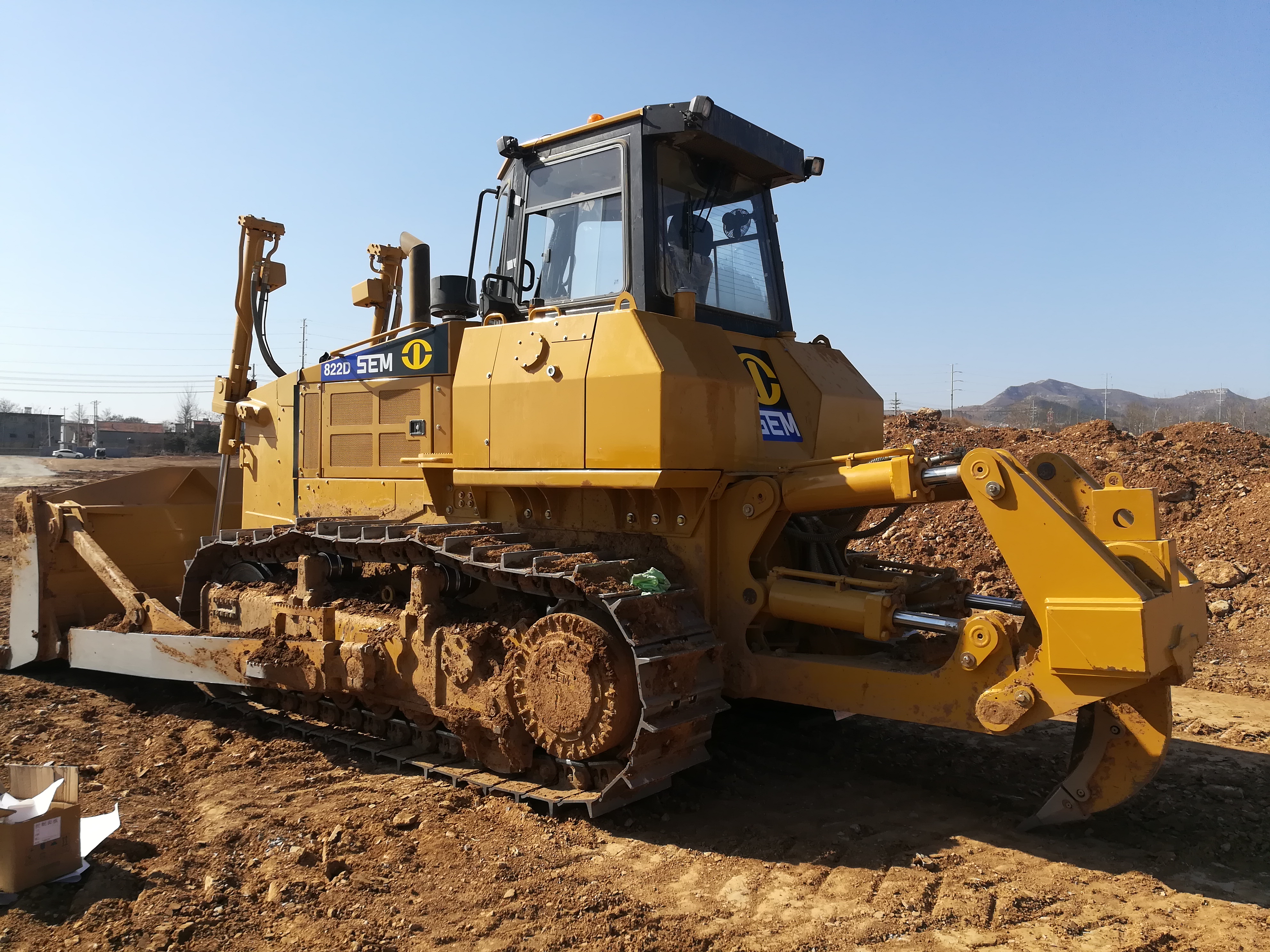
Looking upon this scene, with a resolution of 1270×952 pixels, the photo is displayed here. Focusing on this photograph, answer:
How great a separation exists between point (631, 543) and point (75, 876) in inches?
121

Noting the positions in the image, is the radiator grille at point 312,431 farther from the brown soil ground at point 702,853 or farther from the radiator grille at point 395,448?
the brown soil ground at point 702,853

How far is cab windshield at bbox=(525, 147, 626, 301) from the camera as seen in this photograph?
17.9 ft

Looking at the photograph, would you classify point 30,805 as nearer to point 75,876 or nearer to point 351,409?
point 75,876

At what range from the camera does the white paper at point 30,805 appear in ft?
12.6

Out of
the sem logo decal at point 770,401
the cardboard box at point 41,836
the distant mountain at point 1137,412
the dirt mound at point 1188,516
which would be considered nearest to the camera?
the cardboard box at point 41,836

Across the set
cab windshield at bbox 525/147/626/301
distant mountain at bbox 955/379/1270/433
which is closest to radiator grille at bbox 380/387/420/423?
cab windshield at bbox 525/147/626/301

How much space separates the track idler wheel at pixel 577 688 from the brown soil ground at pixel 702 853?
46 centimetres

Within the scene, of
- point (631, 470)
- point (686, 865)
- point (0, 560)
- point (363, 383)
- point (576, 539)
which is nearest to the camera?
point (686, 865)

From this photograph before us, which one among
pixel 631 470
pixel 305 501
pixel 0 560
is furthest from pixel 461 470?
pixel 0 560

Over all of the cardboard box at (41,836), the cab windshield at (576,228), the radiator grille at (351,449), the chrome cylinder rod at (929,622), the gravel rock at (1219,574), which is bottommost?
the cardboard box at (41,836)

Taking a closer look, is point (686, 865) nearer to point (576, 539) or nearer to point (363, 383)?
point (576, 539)

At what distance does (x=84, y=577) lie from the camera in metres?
7.98

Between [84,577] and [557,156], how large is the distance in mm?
5635

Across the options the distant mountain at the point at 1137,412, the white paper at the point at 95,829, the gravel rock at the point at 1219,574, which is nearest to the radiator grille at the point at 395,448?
the white paper at the point at 95,829
